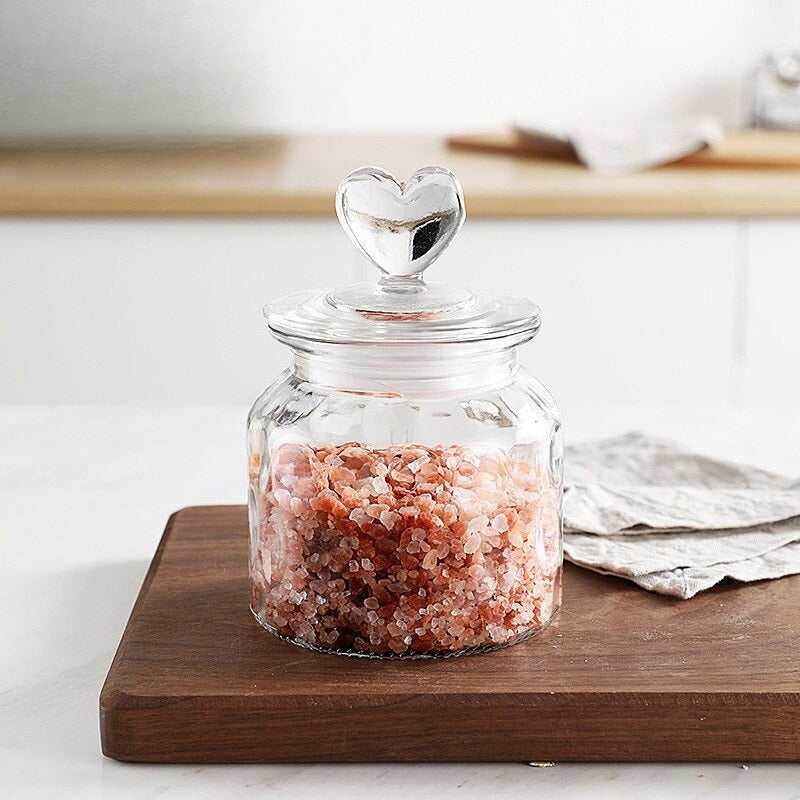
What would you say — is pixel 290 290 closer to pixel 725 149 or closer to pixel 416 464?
pixel 725 149

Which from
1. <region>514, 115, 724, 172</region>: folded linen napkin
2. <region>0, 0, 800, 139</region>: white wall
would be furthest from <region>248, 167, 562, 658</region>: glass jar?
<region>0, 0, 800, 139</region>: white wall

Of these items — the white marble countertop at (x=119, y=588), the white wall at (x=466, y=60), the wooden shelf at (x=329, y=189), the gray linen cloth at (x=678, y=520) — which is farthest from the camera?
the white wall at (x=466, y=60)

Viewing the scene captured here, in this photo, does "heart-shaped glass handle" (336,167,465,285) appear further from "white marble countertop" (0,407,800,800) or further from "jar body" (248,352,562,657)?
"white marble countertop" (0,407,800,800)

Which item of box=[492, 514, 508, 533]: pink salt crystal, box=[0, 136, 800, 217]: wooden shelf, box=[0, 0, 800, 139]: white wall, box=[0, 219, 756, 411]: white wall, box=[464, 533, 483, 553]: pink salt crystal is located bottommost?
box=[0, 219, 756, 411]: white wall

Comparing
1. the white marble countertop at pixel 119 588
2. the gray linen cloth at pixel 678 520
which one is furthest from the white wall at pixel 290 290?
the gray linen cloth at pixel 678 520

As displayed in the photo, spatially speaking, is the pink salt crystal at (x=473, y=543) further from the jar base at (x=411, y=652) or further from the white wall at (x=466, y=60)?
the white wall at (x=466, y=60)

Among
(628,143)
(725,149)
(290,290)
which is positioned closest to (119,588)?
(290,290)

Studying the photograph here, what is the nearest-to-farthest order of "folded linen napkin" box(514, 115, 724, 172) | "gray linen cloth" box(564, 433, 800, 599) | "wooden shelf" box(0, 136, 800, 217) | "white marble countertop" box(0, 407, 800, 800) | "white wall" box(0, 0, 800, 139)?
"white marble countertop" box(0, 407, 800, 800), "gray linen cloth" box(564, 433, 800, 599), "wooden shelf" box(0, 136, 800, 217), "folded linen napkin" box(514, 115, 724, 172), "white wall" box(0, 0, 800, 139)

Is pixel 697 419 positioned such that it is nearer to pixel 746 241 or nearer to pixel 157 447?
pixel 157 447
